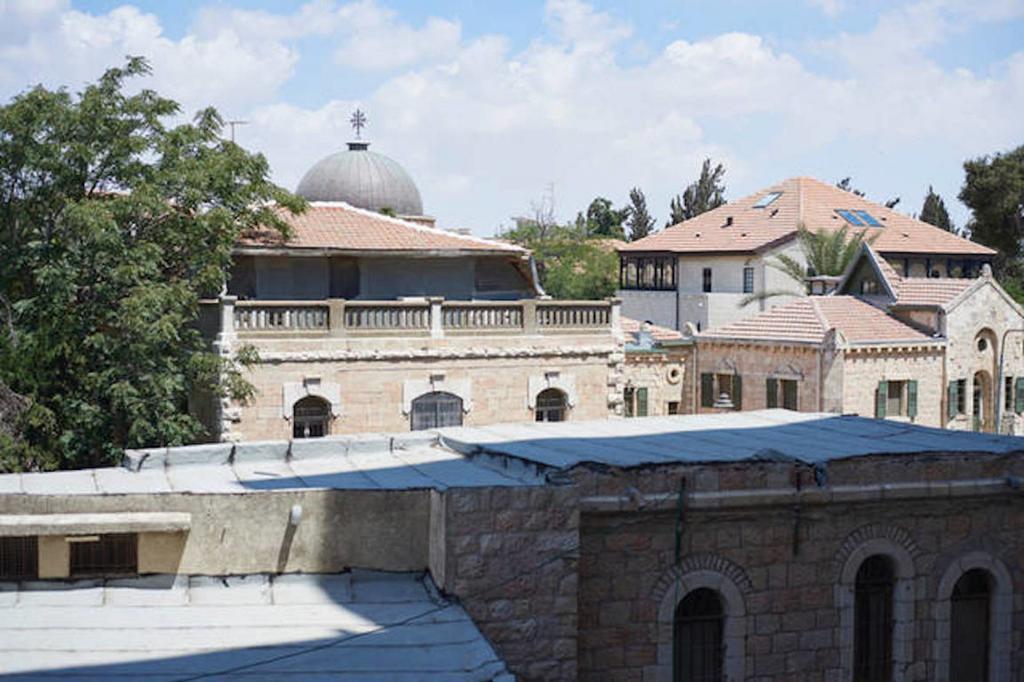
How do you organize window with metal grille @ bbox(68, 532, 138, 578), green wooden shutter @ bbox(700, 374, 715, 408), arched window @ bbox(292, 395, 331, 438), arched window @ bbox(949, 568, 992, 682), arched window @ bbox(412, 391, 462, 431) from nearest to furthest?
window with metal grille @ bbox(68, 532, 138, 578), arched window @ bbox(949, 568, 992, 682), arched window @ bbox(292, 395, 331, 438), arched window @ bbox(412, 391, 462, 431), green wooden shutter @ bbox(700, 374, 715, 408)

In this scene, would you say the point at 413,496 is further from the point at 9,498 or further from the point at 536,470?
the point at 9,498

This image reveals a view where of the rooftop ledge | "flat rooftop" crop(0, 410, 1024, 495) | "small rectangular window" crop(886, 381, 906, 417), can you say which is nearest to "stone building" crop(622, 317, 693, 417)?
"small rectangular window" crop(886, 381, 906, 417)

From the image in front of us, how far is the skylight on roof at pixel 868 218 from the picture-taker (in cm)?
5081

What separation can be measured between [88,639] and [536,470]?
4506 millimetres

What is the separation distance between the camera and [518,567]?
11719 mm

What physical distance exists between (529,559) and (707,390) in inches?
965

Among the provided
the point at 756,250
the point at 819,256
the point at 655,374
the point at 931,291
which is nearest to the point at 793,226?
the point at 756,250

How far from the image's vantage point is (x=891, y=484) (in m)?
14.0

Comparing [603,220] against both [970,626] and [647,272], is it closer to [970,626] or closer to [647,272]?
[647,272]

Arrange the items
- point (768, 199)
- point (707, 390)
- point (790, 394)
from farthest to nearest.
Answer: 1. point (768, 199)
2. point (707, 390)
3. point (790, 394)

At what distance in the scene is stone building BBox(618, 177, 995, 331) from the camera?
50.0 metres

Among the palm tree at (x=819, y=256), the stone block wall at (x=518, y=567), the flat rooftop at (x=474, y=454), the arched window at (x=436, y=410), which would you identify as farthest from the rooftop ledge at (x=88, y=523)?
the palm tree at (x=819, y=256)

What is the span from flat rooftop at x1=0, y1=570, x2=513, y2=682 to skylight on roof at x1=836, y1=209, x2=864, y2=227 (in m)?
41.4

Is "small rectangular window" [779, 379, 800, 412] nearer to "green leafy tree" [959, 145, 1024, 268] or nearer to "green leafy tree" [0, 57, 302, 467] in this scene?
"green leafy tree" [0, 57, 302, 467]
